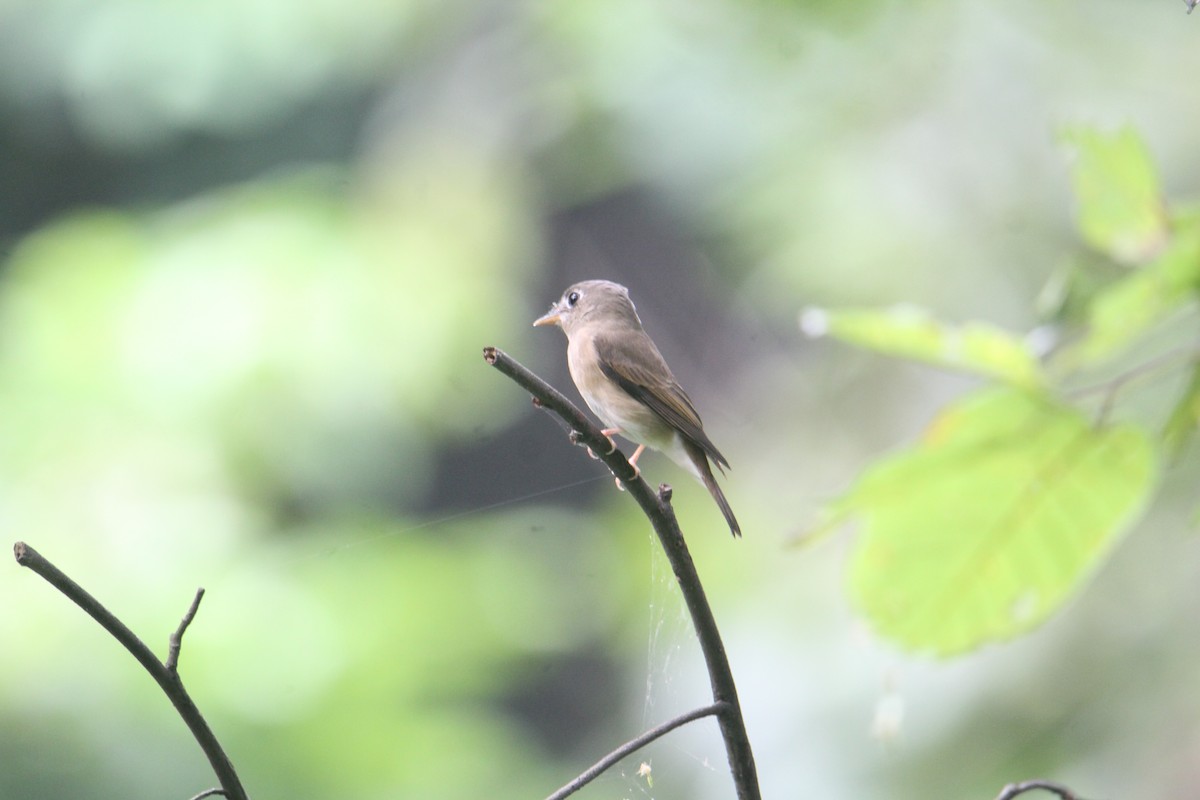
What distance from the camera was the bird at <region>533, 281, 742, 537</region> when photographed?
2152mm

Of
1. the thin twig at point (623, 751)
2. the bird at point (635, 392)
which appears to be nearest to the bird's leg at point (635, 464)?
the bird at point (635, 392)

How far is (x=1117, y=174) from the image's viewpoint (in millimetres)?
552

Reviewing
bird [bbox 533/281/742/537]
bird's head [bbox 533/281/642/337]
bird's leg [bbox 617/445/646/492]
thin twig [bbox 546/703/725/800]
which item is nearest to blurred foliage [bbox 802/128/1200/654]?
thin twig [bbox 546/703/725/800]

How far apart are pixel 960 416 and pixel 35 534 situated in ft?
10.5

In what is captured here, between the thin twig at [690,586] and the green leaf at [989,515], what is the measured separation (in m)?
0.22

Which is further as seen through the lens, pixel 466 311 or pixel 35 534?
pixel 466 311

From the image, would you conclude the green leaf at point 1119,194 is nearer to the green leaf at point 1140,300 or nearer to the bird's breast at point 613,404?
the green leaf at point 1140,300

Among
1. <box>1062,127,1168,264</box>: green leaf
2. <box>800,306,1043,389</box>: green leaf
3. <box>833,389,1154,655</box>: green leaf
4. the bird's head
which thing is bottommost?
<box>833,389,1154,655</box>: green leaf

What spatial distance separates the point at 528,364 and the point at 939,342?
3.19m

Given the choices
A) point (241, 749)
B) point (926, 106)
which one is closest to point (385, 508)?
point (241, 749)

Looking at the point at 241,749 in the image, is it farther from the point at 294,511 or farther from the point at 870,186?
the point at 870,186

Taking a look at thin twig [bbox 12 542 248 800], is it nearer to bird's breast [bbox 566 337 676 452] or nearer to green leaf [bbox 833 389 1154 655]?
green leaf [bbox 833 389 1154 655]

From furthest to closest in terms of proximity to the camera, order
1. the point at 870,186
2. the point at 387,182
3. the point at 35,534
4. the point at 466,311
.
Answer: the point at 387,182 < the point at 466,311 < the point at 35,534 < the point at 870,186

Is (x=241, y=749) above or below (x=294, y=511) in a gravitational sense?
below
